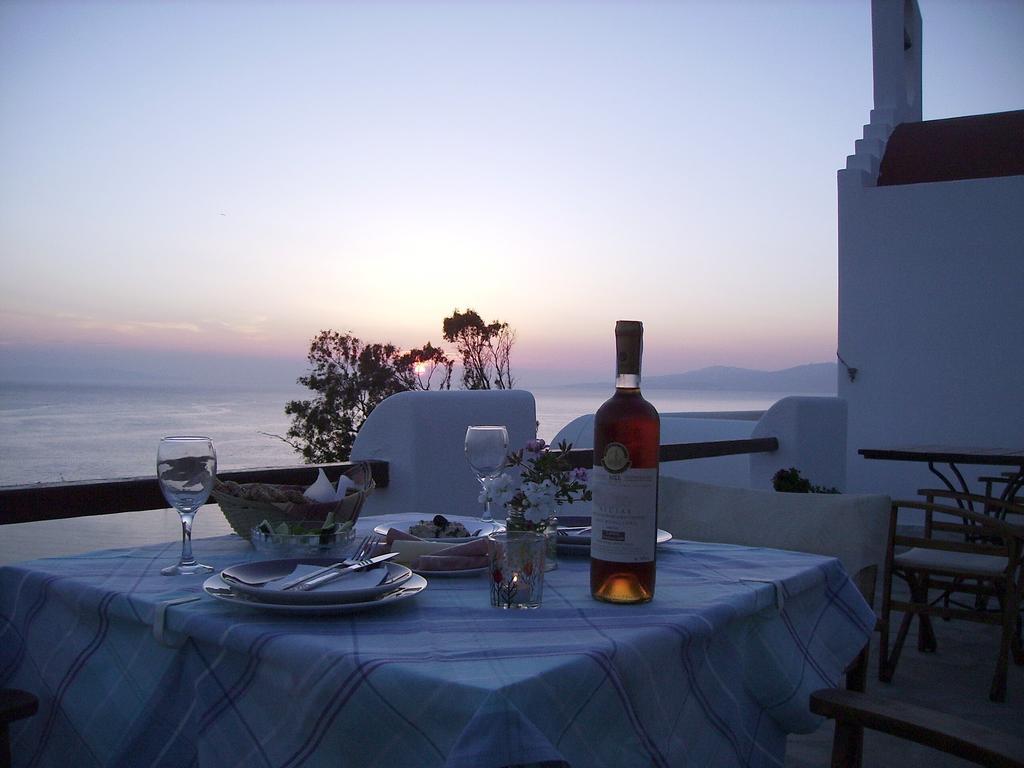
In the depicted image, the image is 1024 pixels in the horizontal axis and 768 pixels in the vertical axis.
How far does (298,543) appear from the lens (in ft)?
4.17

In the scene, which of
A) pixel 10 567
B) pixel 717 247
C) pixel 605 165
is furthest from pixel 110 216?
pixel 10 567

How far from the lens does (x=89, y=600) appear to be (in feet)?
3.60

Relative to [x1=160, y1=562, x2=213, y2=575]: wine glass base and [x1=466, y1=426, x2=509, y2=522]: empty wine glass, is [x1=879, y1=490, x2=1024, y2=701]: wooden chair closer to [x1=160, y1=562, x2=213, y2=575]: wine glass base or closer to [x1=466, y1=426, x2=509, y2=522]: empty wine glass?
[x1=466, y1=426, x2=509, y2=522]: empty wine glass

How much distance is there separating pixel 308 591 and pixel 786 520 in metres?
1.35

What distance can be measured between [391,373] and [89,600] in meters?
11.3

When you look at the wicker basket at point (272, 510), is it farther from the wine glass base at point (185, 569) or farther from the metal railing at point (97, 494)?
the metal railing at point (97, 494)

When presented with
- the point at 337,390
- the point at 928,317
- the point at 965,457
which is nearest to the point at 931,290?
the point at 928,317

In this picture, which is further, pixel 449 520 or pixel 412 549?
pixel 449 520

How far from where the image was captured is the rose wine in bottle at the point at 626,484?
0.98m

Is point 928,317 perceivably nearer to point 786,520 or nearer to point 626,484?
point 786,520

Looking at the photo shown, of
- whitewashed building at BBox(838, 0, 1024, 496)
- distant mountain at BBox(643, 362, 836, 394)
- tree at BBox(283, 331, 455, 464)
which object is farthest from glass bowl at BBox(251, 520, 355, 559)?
distant mountain at BBox(643, 362, 836, 394)

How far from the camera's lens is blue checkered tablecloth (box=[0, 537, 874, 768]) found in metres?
0.75

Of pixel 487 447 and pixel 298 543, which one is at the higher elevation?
pixel 487 447

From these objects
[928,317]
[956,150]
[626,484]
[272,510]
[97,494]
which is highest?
[956,150]
